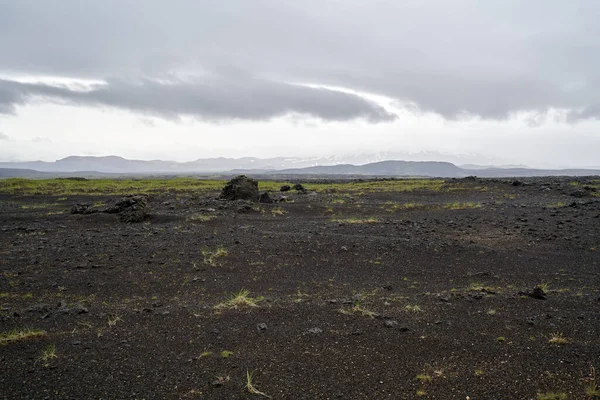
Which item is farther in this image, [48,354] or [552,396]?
[48,354]

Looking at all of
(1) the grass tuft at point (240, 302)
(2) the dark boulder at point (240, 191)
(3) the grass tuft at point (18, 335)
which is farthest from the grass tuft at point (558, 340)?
(2) the dark boulder at point (240, 191)

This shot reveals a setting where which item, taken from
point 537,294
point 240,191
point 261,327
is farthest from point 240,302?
point 240,191

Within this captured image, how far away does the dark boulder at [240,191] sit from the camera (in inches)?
1212

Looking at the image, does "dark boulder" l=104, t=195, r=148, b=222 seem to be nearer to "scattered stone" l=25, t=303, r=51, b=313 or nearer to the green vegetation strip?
"scattered stone" l=25, t=303, r=51, b=313

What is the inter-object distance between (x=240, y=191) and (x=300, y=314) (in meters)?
23.3

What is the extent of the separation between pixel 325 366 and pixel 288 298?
3.40 m

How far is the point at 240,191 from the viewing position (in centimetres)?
3088

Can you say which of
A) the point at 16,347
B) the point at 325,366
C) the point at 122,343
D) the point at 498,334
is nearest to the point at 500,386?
the point at 498,334

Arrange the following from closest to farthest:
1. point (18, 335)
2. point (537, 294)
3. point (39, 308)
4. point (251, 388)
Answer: point (251, 388)
point (18, 335)
point (39, 308)
point (537, 294)

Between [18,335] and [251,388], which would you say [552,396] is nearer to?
[251,388]

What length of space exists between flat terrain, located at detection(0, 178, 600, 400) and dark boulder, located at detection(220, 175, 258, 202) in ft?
43.3

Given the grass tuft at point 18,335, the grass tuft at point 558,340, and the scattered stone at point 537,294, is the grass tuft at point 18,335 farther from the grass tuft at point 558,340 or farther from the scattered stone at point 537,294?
the scattered stone at point 537,294

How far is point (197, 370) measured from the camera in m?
6.14

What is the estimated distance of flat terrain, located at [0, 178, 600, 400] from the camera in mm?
5773
